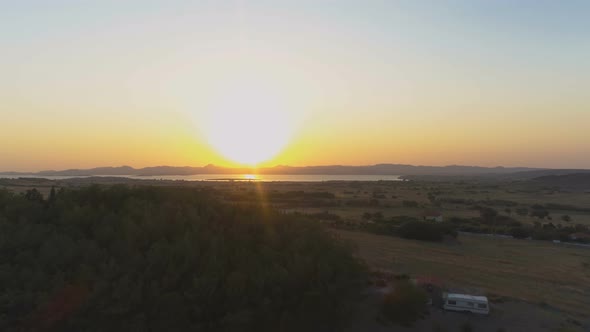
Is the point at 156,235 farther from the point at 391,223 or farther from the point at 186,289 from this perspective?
the point at 391,223

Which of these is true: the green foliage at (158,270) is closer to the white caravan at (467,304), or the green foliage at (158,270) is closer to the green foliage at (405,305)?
the green foliage at (405,305)

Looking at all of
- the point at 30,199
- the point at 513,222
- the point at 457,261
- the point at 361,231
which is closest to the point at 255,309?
the point at 30,199

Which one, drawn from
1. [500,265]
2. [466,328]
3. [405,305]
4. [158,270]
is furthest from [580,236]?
[158,270]

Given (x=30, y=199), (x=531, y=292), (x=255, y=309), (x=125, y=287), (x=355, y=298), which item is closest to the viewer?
(x=125, y=287)

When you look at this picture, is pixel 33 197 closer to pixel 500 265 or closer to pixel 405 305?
pixel 405 305

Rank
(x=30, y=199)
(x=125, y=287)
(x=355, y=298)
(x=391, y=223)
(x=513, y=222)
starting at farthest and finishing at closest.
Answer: (x=513, y=222)
(x=391, y=223)
(x=30, y=199)
(x=355, y=298)
(x=125, y=287)

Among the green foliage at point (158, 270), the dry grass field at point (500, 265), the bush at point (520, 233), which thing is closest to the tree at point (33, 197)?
the green foliage at point (158, 270)
